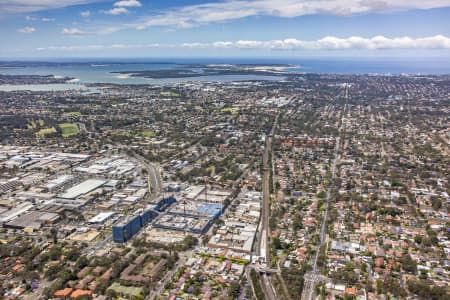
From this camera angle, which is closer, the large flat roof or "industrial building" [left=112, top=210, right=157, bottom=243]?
"industrial building" [left=112, top=210, right=157, bottom=243]

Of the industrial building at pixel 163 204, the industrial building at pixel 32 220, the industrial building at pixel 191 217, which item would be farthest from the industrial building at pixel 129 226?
the industrial building at pixel 32 220

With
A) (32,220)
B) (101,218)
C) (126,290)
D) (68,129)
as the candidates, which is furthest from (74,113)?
(126,290)

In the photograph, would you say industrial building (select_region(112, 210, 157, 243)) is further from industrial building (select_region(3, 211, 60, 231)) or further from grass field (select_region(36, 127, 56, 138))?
grass field (select_region(36, 127, 56, 138))

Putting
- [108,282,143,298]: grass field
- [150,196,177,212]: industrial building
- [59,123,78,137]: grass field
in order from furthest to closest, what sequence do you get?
[59,123,78,137]: grass field < [150,196,177,212]: industrial building < [108,282,143,298]: grass field

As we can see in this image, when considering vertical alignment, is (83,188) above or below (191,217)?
above

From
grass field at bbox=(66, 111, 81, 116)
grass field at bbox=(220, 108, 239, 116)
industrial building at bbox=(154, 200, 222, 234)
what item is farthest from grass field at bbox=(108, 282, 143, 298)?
grass field at bbox=(66, 111, 81, 116)

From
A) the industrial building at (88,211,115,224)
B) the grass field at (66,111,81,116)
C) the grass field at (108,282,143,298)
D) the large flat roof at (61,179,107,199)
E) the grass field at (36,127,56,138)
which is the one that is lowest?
the grass field at (108,282,143,298)

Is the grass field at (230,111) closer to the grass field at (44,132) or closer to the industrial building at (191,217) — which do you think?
the grass field at (44,132)

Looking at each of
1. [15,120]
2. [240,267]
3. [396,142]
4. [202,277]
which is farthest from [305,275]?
[15,120]

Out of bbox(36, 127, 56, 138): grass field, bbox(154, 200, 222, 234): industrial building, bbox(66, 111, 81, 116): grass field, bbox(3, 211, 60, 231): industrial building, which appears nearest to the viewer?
bbox(154, 200, 222, 234): industrial building

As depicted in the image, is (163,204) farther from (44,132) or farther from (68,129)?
(68,129)
